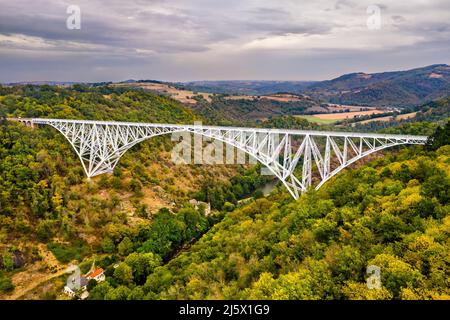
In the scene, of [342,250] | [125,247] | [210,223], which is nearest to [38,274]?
[125,247]

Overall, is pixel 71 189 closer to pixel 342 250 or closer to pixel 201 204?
pixel 201 204

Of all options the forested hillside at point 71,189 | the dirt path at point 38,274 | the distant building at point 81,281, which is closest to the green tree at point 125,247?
the forested hillside at point 71,189

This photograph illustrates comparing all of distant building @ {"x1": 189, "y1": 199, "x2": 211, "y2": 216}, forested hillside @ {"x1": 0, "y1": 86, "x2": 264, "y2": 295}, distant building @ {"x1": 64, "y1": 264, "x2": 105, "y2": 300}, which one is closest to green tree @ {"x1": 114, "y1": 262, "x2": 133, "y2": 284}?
distant building @ {"x1": 64, "y1": 264, "x2": 105, "y2": 300}

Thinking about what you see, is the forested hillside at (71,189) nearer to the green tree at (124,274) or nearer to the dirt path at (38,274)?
the dirt path at (38,274)

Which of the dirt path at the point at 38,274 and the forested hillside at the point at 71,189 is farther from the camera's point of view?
the forested hillside at the point at 71,189

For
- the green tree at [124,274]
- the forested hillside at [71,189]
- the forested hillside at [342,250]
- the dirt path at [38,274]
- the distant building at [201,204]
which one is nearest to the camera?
the forested hillside at [342,250]

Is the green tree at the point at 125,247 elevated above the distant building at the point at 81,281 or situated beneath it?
elevated above

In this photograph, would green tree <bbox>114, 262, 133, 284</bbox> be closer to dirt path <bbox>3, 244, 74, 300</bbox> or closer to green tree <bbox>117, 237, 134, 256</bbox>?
green tree <bbox>117, 237, 134, 256</bbox>
